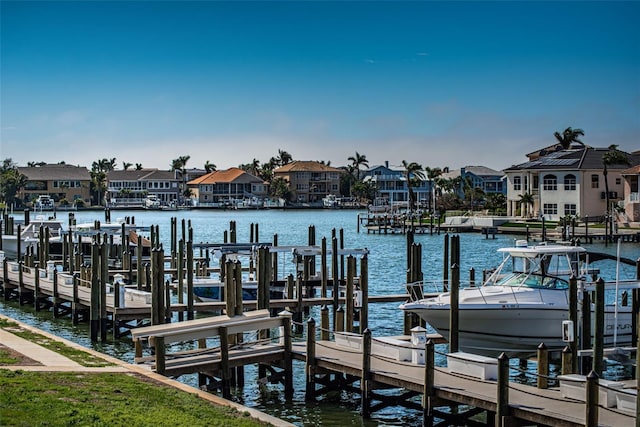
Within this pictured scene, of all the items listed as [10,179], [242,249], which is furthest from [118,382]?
[10,179]

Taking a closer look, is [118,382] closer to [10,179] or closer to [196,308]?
[196,308]

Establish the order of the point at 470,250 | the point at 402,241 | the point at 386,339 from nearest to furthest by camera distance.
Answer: the point at 386,339, the point at 470,250, the point at 402,241

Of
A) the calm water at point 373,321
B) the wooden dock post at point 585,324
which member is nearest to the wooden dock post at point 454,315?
the calm water at point 373,321

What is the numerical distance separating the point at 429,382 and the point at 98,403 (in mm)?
7009

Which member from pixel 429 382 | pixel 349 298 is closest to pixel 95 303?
pixel 349 298

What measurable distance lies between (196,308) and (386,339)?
40.5 ft

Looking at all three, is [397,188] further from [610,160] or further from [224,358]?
[224,358]

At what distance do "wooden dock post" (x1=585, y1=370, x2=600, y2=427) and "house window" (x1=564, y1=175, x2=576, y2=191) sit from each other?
89.5 metres

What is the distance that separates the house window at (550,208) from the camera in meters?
106

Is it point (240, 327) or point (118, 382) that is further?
point (240, 327)

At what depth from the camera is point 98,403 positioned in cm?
1748

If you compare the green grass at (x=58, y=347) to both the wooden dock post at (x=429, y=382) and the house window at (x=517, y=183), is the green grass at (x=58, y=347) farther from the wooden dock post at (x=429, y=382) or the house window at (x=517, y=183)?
the house window at (x=517, y=183)

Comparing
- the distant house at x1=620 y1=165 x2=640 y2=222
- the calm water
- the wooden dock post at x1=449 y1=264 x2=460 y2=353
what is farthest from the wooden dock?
the distant house at x1=620 y1=165 x2=640 y2=222

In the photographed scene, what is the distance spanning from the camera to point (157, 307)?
2897 cm
